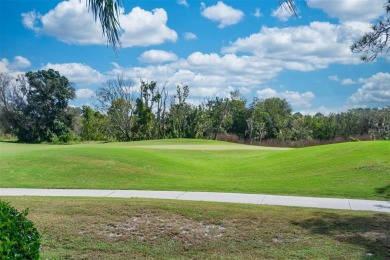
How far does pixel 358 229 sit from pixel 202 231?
2708 millimetres

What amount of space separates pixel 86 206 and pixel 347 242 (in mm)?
4865

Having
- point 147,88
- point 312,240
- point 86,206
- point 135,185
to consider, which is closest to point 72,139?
point 147,88

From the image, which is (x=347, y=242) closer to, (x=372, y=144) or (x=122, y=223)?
(x=122, y=223)

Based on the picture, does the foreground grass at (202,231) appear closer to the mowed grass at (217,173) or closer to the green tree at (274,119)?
the mowed grass at (217,173)

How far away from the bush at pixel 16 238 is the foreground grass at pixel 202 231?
220cm

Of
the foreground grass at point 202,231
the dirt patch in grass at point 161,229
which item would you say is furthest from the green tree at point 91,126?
the dirt patch in grass at point 161,229

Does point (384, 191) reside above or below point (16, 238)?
below

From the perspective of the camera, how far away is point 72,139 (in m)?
45.3

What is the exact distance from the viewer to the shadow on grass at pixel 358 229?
Result: 6504mm

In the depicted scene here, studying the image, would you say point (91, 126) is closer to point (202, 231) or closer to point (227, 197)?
point (227, 197)

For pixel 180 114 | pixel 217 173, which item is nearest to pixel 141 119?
pixel 180 114

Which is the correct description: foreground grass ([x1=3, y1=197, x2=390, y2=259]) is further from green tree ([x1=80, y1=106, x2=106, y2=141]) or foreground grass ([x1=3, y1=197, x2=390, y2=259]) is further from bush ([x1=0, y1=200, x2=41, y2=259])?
green tree ([x1=80, y1=106, x2=106, y2=141])

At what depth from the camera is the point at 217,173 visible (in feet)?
51.4

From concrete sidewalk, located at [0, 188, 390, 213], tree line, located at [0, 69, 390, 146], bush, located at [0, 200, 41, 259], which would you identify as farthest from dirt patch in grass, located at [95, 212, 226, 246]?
tree line, located at [0, 69, 390, 146]
